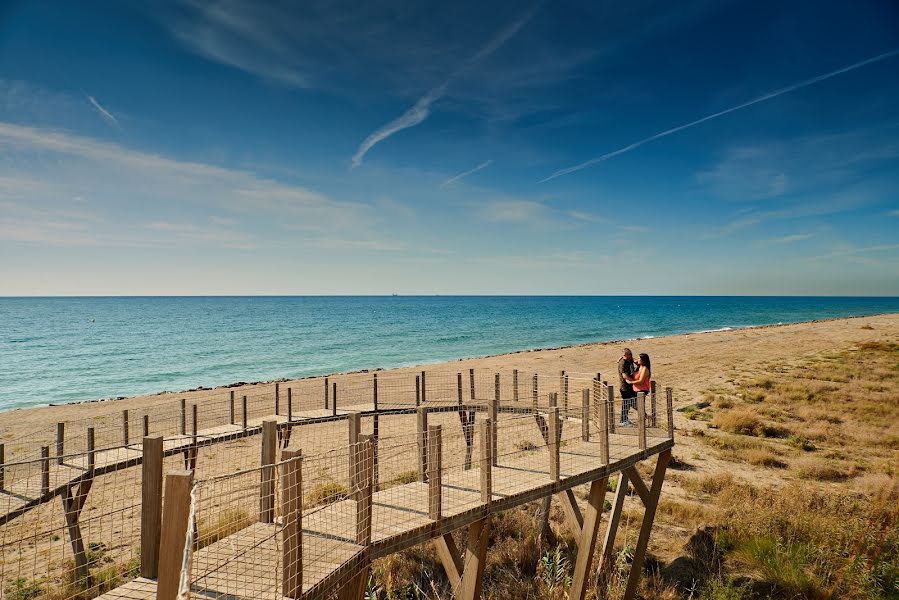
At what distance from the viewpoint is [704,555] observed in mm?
8711

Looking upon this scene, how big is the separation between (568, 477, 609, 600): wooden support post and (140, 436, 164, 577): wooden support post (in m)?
5.71

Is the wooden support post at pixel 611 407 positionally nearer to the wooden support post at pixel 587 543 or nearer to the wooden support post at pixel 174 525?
the wooden support post at pixel 587 543

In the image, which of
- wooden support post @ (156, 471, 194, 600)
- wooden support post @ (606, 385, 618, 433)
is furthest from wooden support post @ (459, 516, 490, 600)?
wooden support post @ (606, 385, 618, 433)

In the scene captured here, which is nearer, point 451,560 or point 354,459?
point 354,459

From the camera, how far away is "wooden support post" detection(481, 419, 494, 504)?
5969mm

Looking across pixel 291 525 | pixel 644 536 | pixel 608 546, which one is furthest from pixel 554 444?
pixel 291 525

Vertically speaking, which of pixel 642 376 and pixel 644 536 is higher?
pixel 642 376

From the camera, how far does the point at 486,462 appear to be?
19.8 ft

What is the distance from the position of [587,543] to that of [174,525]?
6.62 meters

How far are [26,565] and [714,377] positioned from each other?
28.9m

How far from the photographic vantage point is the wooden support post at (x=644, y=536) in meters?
7.89

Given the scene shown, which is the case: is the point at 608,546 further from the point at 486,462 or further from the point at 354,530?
the point at 354,530

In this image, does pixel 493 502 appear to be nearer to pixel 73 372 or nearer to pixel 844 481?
pixel 844 481

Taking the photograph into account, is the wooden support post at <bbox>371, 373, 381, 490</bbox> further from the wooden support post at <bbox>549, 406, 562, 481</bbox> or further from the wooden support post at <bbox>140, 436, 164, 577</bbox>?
the wooden support post at <bbox>549, 406, 562, 481</bbox>
